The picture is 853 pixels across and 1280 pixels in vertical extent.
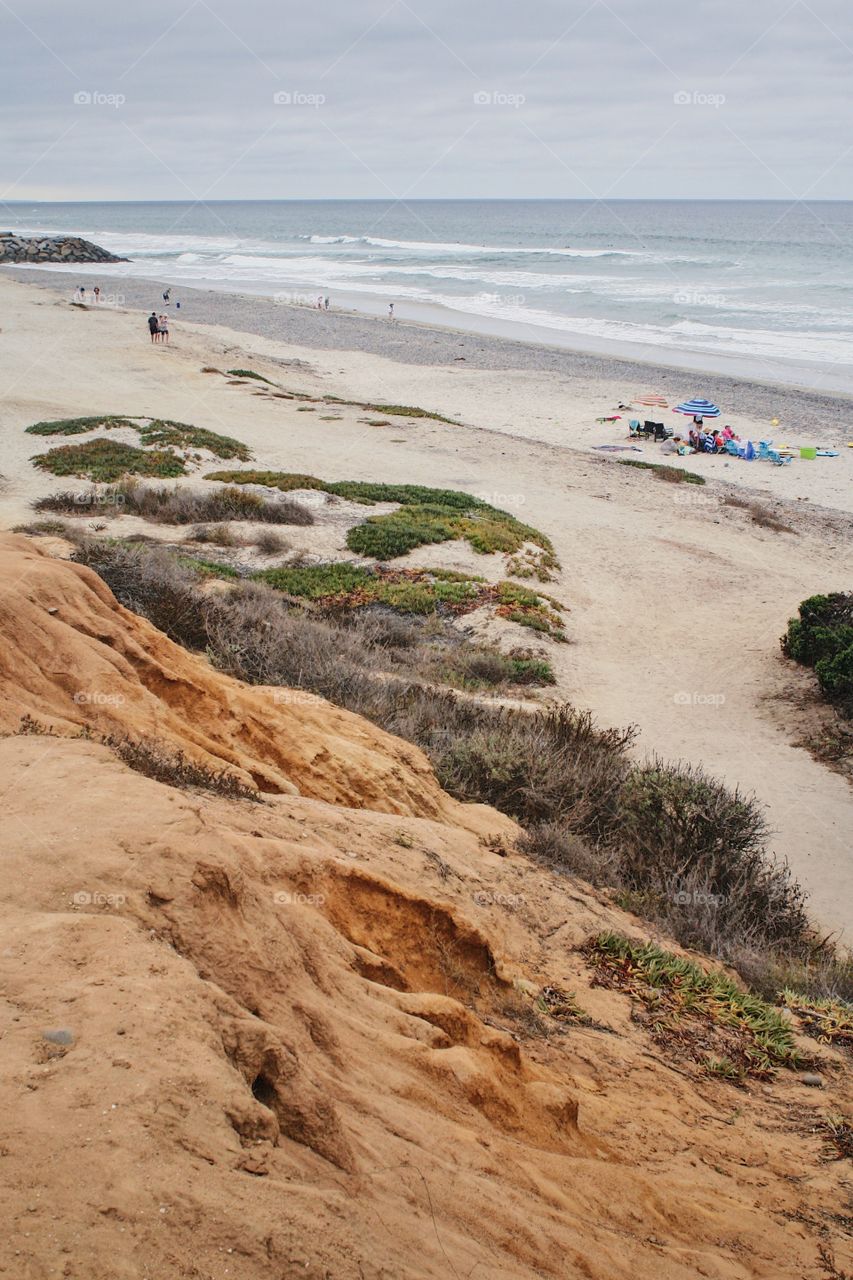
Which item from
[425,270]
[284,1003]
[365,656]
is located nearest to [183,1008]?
[284,1003]

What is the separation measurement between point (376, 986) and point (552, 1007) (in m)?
1.61

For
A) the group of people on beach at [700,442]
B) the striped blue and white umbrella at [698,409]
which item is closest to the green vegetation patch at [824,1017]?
the group of people on beach at [700,442]

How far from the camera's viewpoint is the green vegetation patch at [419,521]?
17.2m

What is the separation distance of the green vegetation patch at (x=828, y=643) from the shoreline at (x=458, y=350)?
20.1 meters

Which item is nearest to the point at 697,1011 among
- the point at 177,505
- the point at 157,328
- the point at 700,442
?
the point at 177,505

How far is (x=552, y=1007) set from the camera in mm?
5492

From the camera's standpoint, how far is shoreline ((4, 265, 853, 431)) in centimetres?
3609

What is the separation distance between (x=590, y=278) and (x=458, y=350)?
3482 centimetres

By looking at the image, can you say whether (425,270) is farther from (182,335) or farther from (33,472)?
(33,472)

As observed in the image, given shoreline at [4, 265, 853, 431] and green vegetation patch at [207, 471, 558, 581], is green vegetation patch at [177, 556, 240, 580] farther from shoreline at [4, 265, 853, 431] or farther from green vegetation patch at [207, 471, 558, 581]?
shoreline at [4, 265, 853, 431]

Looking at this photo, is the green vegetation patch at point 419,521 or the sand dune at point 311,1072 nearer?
the sand dune at point 311,1072

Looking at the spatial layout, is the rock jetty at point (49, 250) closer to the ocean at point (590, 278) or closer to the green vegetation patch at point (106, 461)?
the ocean at point (590, 278)

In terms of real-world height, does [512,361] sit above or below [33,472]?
above

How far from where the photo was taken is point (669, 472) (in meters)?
25.7
